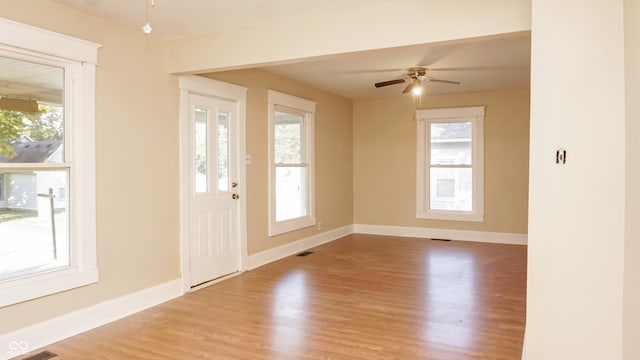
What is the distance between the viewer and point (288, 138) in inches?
256

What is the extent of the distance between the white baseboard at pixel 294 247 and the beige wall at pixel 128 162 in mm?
1333

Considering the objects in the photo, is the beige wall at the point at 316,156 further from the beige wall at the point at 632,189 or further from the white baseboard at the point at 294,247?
the beige wall at the point at 632,189

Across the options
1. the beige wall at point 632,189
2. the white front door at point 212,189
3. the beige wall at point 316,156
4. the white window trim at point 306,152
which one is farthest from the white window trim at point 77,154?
the beige wall at point 632,189

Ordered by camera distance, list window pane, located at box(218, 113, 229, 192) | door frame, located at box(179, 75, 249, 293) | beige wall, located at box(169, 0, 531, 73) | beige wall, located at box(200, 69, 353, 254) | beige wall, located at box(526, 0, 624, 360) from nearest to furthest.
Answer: beige wall, located at box(526, 0, 624, 360) < beige wall, located at box(169, 0, 531, 73) < door frame, located at box(179, 75, 249, 293) < window pane, located at box(218, 113, 229, 192) < beige wall, located at box(200, 69, 353, 254)

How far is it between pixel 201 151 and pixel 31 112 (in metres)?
1.78

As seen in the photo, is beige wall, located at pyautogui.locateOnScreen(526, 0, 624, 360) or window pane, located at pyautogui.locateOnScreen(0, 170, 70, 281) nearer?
beige wall, located at pyautogui.locateOnScreen(526, 0, 624, 360)

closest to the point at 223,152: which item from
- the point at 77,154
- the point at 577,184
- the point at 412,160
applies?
the point at 77,154

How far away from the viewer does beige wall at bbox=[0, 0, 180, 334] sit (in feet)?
11.2

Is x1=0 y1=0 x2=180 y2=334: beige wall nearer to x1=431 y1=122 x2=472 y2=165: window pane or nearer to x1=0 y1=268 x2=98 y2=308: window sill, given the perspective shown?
x1=0 y1=268 x2=98 y2=308: window sill

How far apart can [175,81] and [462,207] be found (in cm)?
522

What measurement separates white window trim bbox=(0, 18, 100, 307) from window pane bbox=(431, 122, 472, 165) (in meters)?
5.67

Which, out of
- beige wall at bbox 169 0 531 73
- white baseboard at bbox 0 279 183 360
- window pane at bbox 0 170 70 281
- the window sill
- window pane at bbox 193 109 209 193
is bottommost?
white baseboard at bbox 0 279 183 360

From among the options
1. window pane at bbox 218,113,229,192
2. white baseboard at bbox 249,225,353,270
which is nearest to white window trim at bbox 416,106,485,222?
white baseboard at bbox 249,225,353,270

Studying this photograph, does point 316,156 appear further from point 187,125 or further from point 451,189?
point 187,125
